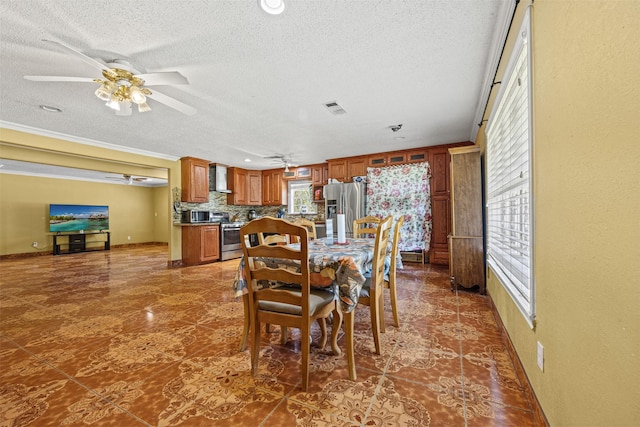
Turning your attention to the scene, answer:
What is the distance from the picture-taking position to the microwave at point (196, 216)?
5516mm

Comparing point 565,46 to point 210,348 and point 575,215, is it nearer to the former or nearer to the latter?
point 575,215

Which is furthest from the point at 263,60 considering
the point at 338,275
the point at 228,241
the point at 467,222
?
the point at 228,241

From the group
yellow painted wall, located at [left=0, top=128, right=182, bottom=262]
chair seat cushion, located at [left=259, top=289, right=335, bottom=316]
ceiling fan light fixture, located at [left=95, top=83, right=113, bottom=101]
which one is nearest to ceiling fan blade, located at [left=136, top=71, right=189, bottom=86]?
ceiling fan light fixture, located at [left=95, top=83, right=113, bottom=101]

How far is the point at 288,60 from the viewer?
7.12ft

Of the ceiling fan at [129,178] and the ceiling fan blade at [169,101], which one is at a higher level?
the ceiling fan at [129,178]

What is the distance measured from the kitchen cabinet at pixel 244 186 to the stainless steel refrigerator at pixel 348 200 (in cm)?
245

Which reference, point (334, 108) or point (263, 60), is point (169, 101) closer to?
point (263, 60)

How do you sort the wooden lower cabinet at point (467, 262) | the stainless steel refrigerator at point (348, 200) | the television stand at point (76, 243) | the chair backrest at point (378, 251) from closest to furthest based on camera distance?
1. the chair backrest at point (378, 251)
2. the wooden lower cabinet at point (467, 262)
3. the stainless steel refrigerator at point (348, 200)
4. the television stand at point (76, 243)

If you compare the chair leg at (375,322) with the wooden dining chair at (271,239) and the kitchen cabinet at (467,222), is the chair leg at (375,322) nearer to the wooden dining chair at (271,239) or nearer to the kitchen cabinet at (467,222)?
the wooden dining chair at (271,239)

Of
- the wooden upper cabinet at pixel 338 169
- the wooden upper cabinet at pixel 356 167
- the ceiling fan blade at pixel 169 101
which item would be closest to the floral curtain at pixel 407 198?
the wooden upper cabinet at pixel 356 167

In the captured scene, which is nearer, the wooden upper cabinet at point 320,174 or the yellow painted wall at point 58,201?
the wooden upper cabinet at point 320,174

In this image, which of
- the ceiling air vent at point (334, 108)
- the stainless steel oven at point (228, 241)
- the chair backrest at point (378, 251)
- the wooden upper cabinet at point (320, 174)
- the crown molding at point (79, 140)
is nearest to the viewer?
the chair backrest at point (378, 251)

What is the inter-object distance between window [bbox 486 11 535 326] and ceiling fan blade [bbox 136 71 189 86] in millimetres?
2301

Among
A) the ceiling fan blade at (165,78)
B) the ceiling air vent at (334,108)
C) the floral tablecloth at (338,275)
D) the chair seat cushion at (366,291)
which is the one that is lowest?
the chair seat cushion at (366,291)
